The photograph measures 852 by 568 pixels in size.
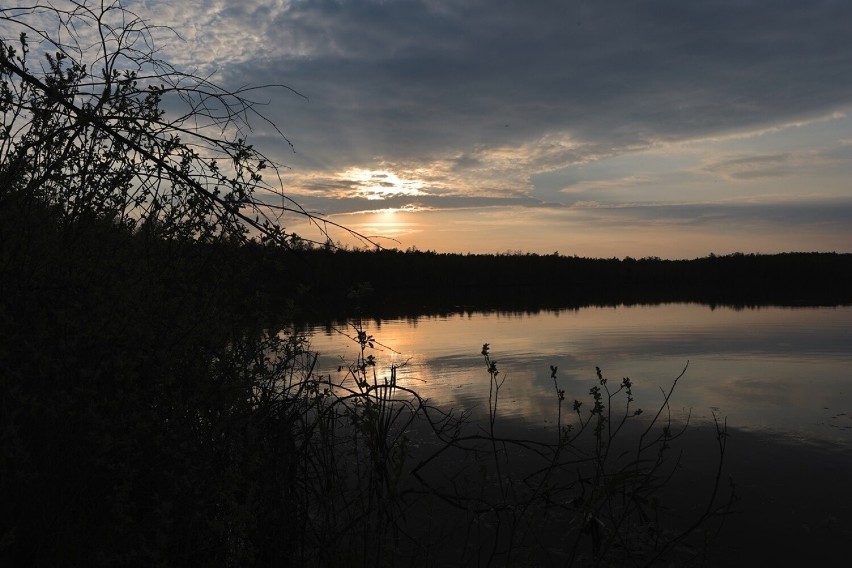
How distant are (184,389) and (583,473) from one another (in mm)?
4472

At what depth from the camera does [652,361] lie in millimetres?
13758

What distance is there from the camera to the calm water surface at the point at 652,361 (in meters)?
9.39

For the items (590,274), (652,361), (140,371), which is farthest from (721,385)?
(590,274)

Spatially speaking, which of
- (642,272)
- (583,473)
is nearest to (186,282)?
(583,473)

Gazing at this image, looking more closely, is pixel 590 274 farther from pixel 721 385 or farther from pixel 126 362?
pixel 126 362

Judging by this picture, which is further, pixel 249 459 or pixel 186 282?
pixel 186 282

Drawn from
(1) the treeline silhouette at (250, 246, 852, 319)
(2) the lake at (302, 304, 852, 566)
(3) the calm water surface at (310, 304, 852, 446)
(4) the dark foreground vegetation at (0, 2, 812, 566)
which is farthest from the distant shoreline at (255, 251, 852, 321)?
(4) the dark foreground vegetation at (0, 2, 812, 566)

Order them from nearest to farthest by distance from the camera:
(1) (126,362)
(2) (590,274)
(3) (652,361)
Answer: (1) (126,362) → (3) (652,361) → (2) (590,274)

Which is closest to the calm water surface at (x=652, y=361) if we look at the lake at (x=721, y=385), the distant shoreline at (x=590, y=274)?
the lake at (x=721, y=385)

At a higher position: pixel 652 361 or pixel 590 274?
pixel 590 274

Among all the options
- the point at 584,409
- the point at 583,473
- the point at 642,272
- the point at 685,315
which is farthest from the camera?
the point at 642,272

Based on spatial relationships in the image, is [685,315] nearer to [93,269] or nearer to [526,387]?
→ [526,387]

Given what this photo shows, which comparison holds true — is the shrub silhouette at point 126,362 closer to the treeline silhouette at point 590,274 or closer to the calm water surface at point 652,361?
the calm water surface at point 652,361

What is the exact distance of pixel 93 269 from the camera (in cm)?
336
